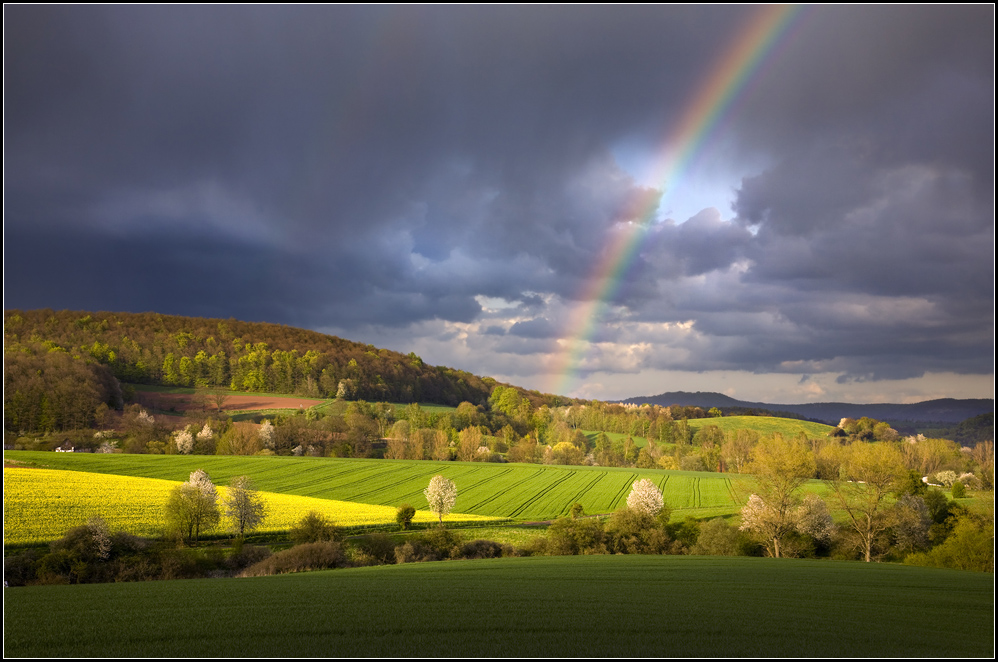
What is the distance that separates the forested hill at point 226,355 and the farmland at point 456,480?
34.9 metres

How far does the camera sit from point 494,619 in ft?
43.5

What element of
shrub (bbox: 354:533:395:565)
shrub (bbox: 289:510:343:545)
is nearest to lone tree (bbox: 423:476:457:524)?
shrub (bbox: 289:510:343:545)

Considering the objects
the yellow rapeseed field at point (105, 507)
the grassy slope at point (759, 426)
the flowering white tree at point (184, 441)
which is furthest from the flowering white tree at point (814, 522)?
the flowering white tree at point (184, 441)

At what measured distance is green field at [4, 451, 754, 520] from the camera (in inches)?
2388

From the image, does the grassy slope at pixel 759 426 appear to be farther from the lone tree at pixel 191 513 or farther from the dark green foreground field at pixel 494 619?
the dark green foreground field at pixel 494 619

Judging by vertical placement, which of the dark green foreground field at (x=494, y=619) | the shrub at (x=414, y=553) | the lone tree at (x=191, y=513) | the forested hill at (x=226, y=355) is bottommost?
the shrub at (x=414, y=553)

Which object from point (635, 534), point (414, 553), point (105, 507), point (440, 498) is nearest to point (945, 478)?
point (635, 534)

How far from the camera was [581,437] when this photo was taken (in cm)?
11556

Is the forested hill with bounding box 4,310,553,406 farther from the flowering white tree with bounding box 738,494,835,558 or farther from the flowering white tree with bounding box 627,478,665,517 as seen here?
the flowering white tree with bounding box 738,494,835,558

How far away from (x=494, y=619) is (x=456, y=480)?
202ft

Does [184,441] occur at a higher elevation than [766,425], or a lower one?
higher

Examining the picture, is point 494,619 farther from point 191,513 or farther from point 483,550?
point 191,513

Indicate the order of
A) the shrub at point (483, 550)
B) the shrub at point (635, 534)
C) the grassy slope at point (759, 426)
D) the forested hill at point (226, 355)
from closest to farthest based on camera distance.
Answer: the shrub at point (483, 550) → the shrub at point (635, 534) → the forested hill at point (226, 355) → the grassy slope at point (759, 426)

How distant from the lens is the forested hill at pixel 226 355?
100188mm
